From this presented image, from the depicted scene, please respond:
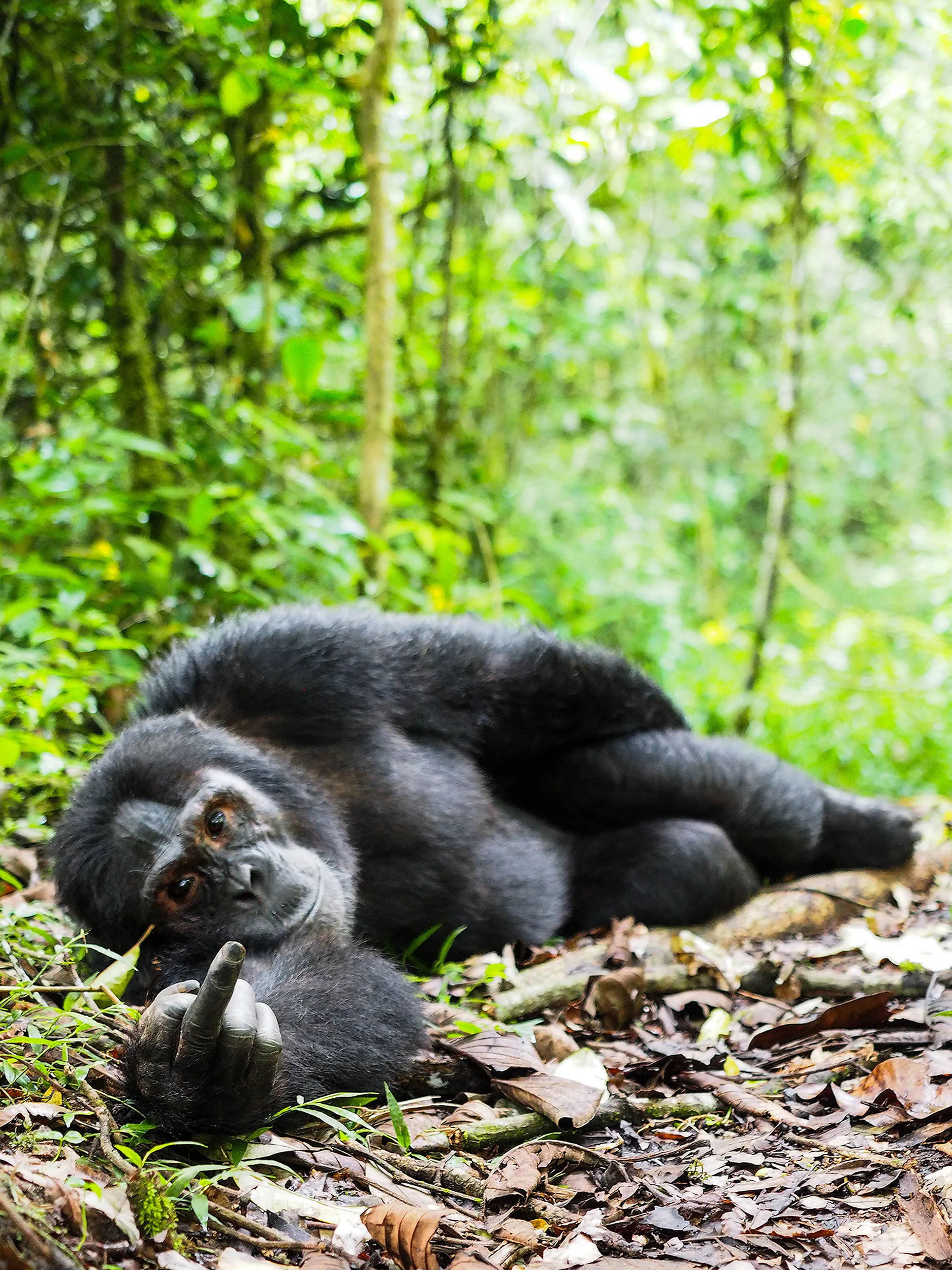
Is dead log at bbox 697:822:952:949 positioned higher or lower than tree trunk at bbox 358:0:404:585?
lower

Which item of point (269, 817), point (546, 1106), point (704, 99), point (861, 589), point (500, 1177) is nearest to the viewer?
point (500, 1177)

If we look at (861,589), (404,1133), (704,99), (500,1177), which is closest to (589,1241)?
(500,1177)

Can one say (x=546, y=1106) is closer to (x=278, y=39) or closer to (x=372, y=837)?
(x=372, y=837)

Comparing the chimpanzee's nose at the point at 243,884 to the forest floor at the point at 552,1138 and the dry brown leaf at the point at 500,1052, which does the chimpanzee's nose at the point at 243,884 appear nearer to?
the forest floor at the point at 552,1138

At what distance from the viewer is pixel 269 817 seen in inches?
143

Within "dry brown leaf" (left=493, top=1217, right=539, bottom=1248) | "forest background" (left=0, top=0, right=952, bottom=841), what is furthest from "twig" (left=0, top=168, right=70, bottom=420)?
"dry brown leaf" (left=493, top=1217, right=539, bottom=1248)

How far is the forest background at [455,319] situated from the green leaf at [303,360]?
2 cm

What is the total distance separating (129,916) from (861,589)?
11516 mm

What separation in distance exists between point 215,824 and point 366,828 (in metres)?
0.75

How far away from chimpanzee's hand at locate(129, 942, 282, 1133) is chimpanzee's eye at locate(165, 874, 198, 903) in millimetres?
857

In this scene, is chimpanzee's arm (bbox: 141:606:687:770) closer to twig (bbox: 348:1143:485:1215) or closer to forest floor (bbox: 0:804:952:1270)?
forest floor (bbox: 0:804:952:1270)

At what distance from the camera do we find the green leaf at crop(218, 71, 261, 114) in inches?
201

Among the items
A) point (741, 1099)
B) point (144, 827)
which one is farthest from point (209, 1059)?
point (741, 1099)

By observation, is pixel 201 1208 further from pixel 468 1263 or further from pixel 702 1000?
pixel 702 1000
